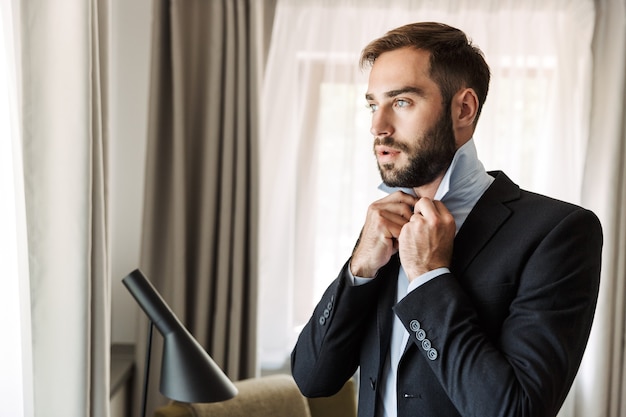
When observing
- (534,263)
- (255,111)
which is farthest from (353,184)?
(534,263)

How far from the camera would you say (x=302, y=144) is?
3.04 m

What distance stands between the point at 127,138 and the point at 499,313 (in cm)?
218

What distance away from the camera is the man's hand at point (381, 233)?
4.24 ft

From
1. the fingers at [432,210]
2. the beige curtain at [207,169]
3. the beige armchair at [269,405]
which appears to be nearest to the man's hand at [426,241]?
the fingers at [432,210]

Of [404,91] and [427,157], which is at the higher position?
[404,91]

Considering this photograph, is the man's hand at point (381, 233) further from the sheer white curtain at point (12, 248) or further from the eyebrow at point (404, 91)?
the sheer white curtain at point (12, 248)

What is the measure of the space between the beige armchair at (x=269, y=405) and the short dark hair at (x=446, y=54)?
4.61 ft

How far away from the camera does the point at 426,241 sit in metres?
1.20

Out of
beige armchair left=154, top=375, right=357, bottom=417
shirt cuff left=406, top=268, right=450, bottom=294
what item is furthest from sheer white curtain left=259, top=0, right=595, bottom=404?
shirt cuff left=406, top=268, right=450, bottom=294

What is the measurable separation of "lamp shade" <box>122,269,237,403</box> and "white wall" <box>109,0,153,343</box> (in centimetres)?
129

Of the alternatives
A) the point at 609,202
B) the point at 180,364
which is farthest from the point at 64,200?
the point at 609,202

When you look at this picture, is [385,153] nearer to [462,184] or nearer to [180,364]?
[462,184]

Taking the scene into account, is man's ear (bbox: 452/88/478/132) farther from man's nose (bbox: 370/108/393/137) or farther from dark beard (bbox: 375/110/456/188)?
man's nose (bbox: 370/108/393/137)

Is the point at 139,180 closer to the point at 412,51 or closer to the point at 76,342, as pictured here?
the point at 76,342
